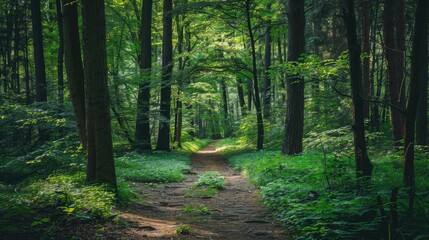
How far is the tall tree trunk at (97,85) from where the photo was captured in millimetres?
6105

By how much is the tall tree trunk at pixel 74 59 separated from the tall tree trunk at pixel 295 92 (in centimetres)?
739

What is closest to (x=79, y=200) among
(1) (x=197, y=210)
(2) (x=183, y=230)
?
(2) (x=183, y=230)

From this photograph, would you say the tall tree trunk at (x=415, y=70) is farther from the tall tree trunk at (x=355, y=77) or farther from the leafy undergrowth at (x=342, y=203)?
the tall tree trunk at (x=355, y=77)

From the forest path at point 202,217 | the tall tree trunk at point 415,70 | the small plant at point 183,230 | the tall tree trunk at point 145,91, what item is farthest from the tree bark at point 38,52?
the tall tree trunk at point 415,70

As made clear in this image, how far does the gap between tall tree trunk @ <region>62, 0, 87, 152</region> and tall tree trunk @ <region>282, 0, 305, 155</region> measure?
739 centimetres

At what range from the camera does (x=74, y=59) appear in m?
7.23

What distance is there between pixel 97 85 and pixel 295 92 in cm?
787

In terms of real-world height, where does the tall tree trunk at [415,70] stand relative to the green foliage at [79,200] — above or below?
above

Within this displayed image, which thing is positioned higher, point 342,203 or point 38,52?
point 38,52

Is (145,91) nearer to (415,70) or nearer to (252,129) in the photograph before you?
(252,129)

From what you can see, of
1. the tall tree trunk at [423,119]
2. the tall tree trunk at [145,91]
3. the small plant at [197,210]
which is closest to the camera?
the small plant at [197,210]

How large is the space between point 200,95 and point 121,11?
7.20m

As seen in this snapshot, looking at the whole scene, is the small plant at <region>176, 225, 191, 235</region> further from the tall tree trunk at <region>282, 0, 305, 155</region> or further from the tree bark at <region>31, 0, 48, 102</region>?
the tree bark at <region>31, 0, 48, 102</region>

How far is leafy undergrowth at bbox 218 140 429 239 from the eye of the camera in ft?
12.6
